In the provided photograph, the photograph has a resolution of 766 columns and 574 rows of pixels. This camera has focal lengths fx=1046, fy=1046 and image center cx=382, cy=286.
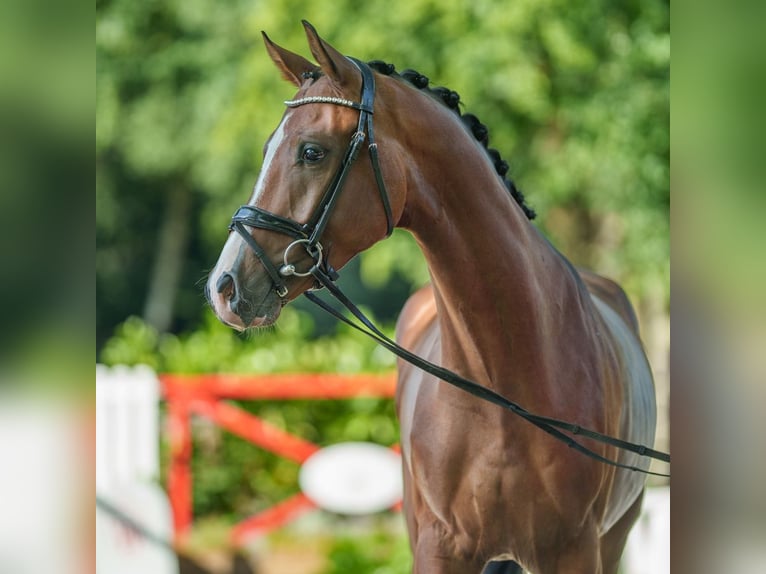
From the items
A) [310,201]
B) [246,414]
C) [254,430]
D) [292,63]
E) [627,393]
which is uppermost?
[292,63]

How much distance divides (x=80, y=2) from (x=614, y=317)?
2.46m

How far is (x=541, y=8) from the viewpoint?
7.77m

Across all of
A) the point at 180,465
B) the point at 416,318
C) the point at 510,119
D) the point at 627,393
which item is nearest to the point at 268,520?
the point at 180,465

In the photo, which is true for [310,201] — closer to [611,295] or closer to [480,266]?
[480,266]

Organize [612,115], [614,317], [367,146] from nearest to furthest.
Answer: [367,146] → [614,317] → [612,115]

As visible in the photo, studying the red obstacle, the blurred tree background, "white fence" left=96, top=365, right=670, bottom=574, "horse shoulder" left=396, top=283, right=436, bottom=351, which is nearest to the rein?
"horse shoulder" left=396, top=283, right=436, bottom=351

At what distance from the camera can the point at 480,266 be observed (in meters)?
2.44

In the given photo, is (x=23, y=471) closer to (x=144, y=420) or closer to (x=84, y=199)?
(x=84, y=199)

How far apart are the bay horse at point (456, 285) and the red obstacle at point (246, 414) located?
179 inches

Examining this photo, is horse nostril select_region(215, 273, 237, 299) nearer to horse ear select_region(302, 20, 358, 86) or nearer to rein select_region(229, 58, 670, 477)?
rein select_region(229, 58, 670, 477)

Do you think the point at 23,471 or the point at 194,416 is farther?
the point at 194,416

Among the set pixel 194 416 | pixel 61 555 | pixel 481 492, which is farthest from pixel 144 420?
pixel 61 555

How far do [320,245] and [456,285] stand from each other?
377 mm

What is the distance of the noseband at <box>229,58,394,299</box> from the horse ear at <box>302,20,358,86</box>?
0.04 meters
